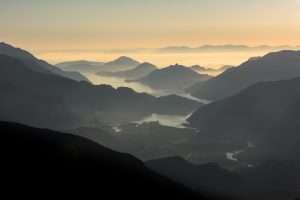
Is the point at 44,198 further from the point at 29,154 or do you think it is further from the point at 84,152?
the point at 84,152

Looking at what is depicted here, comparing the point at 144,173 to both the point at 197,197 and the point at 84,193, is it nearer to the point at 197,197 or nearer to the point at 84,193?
the point at 197,197

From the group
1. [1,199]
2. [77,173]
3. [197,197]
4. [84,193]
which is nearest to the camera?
[1,199]

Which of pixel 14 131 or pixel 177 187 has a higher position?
pixel 14 131

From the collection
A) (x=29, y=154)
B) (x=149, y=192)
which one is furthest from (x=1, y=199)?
(x=149, y=192)

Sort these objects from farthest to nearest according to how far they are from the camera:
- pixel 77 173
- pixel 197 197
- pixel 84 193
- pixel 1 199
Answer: pixel 197 197 < pixel 77 173 < pixel 84 193 < pixel 1 199

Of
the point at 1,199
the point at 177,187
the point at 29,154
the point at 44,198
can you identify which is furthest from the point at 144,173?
the point at 1,199

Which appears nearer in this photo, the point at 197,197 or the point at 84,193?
the point at 84,193
